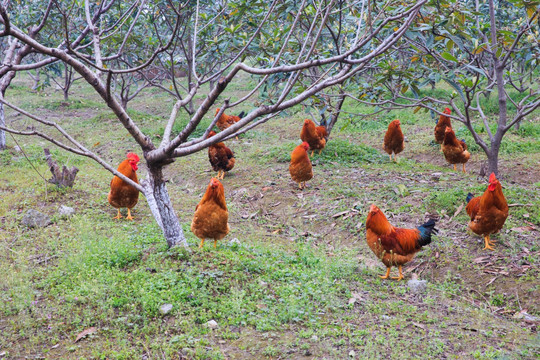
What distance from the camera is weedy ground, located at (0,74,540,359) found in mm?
3971

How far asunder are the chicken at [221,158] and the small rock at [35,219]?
3798mm

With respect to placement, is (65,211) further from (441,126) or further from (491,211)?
(441,126)

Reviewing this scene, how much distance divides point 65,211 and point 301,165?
4.26 metres

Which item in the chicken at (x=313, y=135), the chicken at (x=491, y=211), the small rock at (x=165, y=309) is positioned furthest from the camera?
the chicken at (x=313, y=135)

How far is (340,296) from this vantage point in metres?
4.89

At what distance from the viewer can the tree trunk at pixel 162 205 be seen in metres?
5.00

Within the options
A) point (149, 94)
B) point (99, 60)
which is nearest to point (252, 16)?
point (99, 60)

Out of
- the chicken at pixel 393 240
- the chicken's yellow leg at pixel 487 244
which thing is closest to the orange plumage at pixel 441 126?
the chicken's yellow leg at pixel 487 244

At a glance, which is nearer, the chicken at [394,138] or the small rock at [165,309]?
the small rock at [165,309]

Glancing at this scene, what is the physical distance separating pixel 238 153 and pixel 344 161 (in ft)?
10.8

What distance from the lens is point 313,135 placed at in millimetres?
10234

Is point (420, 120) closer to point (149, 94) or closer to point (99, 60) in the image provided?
point (99, 60)

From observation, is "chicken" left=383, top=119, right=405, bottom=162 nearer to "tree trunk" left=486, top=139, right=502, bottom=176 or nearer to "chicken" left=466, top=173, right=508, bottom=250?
"tree trunk" left=486, top=139, right=502, bottom=176

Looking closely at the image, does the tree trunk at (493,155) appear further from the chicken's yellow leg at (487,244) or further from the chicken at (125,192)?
the chicken at (125,192)
